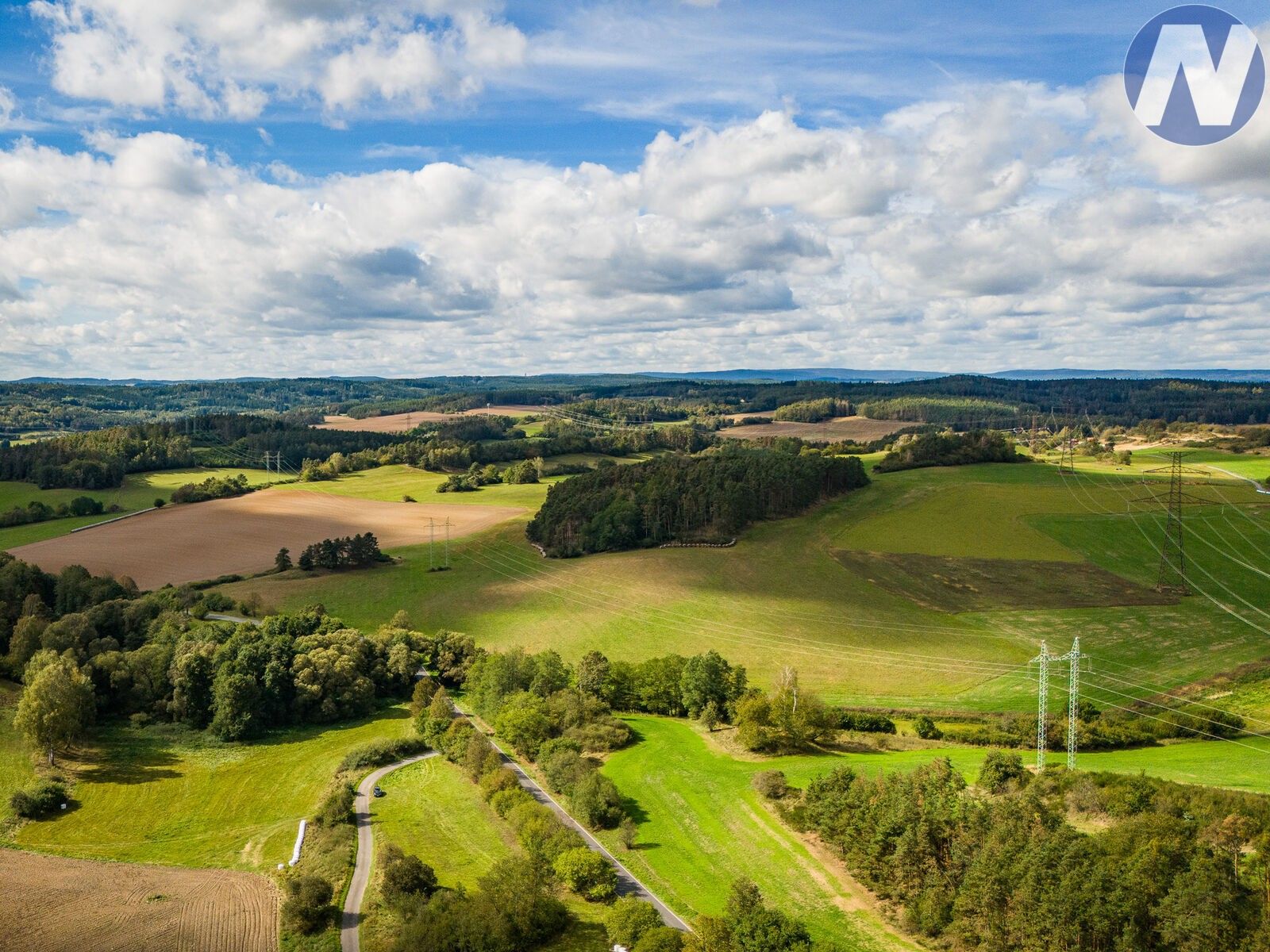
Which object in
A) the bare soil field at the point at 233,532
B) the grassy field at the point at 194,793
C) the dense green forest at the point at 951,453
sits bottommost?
the grassy field at the point at 194,793

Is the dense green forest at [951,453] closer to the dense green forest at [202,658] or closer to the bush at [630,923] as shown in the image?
the dense green forest at [202,658]

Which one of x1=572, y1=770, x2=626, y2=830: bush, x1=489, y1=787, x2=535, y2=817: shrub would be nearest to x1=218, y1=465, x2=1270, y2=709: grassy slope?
x1=572, y1=770, x2=626, y2=830: bush

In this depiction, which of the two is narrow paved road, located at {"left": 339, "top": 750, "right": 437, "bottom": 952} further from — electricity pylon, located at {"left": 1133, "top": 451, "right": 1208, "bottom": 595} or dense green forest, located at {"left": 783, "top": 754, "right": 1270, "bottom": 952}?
electricity pylon, located at {"left": 1133, "top": 451, "right": 1208, "bottom": 595}

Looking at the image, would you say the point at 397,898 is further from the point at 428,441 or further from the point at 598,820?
the point at 428,441

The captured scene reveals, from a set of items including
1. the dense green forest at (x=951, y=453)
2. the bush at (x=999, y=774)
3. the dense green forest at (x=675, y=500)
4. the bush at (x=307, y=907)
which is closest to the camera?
the bush at (x=307, y=907)

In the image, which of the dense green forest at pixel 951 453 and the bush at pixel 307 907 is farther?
the dense green forest at pixel 951 453

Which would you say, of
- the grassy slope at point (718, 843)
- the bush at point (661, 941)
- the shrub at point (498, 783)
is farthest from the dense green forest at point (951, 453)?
the bush at point (661, 941)
